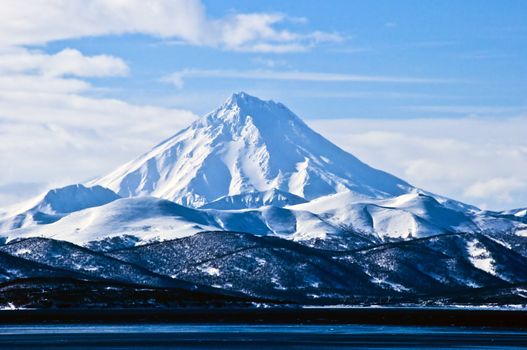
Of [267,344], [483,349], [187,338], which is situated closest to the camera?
[483,349]

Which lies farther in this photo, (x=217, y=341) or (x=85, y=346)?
(x=217, y=341)

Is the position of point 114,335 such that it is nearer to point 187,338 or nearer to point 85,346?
point 187,338

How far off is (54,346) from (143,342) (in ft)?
51.6

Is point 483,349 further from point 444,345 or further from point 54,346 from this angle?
point 54,346

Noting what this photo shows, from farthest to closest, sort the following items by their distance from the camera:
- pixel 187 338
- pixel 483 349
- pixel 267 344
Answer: pixel 187 338, pixel 267 344, pixel 483 349

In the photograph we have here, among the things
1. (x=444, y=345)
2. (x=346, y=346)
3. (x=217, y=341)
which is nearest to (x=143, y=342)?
(x=217, y=341)

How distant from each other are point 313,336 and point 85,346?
4660 cm

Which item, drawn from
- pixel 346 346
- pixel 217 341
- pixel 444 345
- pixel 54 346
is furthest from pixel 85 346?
pixel 444 345

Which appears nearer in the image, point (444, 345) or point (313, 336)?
point (444, 345)

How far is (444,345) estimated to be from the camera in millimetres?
170875

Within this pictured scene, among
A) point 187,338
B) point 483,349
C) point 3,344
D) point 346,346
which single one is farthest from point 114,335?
point 483,349

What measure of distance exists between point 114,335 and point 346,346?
1706 inches

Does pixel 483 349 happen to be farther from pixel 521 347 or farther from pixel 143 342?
pixel 143 342

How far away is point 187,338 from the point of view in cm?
19012
